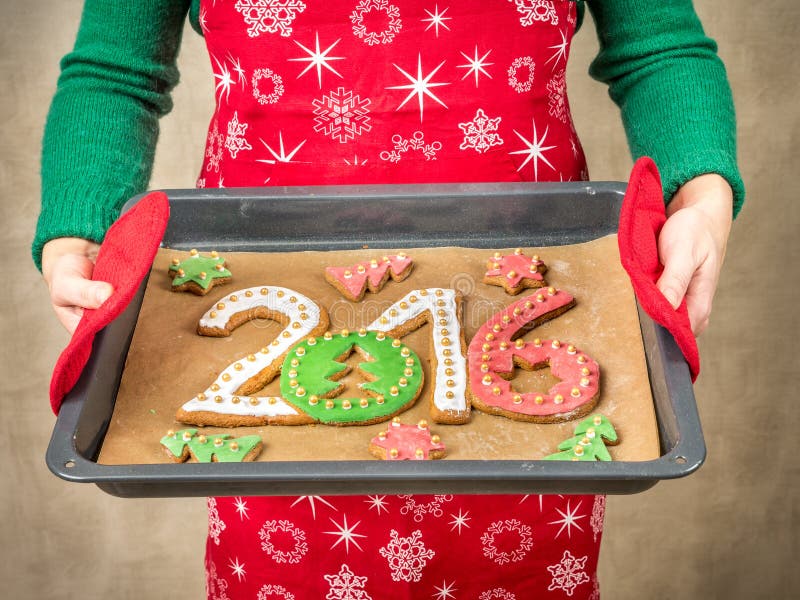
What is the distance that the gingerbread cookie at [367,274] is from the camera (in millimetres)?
1189

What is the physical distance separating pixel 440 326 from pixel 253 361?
0.21m

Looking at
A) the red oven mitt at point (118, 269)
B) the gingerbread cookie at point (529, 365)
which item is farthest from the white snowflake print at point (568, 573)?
the red oven mitt at point (118, 269)

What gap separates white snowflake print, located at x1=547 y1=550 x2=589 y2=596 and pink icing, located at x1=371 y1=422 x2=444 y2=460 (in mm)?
343

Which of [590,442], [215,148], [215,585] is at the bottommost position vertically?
[215,585]

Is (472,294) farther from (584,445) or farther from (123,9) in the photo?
(123,9)

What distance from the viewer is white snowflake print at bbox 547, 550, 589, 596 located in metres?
1.25

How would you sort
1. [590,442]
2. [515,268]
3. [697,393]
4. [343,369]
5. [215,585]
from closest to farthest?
[590,442]
[343,369]
[515,268]
[215,585]
[697,393]

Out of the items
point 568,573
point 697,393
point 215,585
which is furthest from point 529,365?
point 697,393

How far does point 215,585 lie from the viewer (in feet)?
4.30

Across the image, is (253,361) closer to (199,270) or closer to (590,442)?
(199,270)

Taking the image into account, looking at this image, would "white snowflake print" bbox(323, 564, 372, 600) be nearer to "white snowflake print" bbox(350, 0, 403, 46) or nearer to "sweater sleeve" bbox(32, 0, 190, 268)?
"sweater sleeve" bbox(32, 0, 190, 268)

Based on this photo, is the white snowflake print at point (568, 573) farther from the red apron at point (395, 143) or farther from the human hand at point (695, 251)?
the human hand at point (695, 251)

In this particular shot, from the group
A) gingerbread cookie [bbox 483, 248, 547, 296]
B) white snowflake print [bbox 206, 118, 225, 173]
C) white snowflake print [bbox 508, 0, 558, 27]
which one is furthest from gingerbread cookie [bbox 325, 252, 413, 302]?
white snowflake print [bbox 508, 0, 558, 27]

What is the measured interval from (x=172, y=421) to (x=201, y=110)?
1.10 metres
